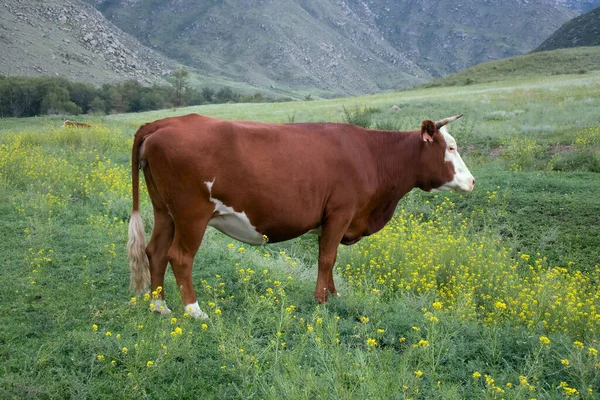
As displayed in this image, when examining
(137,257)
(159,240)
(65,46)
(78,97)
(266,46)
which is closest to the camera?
(137,257)

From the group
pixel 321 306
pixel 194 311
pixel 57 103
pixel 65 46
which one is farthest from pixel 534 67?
pixel 65 46

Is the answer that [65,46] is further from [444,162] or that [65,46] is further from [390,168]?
[444,162]

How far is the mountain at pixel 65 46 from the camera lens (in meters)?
77.4

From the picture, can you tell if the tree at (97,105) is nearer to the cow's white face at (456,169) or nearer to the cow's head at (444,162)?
the cow's head at (444,162)

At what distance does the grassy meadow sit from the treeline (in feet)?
129

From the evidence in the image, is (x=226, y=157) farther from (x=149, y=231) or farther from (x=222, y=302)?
(x=149, y=231)

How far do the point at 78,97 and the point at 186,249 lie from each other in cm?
6057

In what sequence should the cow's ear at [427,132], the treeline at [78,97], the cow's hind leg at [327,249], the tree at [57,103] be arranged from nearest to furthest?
1. the cow's hind leg at [327,249]
2. the cow's ear at [427,132]
3. the tree at [57,103]
4. the treeline at [78,97]

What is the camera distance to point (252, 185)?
5.30m

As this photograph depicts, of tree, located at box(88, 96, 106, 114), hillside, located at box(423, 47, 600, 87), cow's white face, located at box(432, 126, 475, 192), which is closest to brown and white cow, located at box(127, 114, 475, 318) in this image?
cow's white face, located at box(432, 126, 475, 192)

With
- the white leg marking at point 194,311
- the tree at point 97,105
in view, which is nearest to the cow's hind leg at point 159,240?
the white leg marking at point 194,311

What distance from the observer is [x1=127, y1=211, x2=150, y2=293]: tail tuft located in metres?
5.45

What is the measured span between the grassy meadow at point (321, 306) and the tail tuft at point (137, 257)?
0.18 m

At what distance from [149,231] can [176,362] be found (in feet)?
17.5
